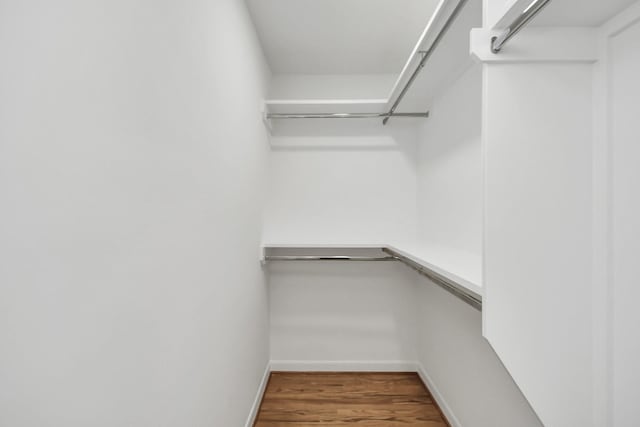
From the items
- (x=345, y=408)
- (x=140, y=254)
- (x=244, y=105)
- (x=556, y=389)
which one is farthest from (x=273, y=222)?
(x=556, y=389)

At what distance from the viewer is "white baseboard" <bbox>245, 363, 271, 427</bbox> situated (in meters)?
1.88

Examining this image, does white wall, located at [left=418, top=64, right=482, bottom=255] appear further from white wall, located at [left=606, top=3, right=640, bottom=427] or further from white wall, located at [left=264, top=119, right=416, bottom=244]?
white wall, located at [left=606, top=3, right=640, bottom=427]

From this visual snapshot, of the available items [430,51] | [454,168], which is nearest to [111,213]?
[430,51]

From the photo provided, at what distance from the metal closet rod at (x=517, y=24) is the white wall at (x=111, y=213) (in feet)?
3.05

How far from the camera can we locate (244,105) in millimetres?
1763

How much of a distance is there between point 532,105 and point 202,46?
3.59ft

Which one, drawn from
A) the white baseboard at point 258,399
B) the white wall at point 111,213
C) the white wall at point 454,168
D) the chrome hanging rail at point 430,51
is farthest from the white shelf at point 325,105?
the white baseboard at point 258,399

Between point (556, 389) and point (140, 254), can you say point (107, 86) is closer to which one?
point (140, 254)

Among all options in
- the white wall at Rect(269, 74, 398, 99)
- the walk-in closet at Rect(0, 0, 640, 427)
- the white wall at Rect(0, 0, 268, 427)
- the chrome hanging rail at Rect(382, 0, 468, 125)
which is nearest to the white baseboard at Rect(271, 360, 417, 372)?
the walk-in closet at Rect(0, 0, 640, 427)

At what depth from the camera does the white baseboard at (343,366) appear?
103 inches

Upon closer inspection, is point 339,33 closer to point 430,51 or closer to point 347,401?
point 430,51

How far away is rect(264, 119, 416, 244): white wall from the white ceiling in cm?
46

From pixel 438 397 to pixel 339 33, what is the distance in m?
2.45

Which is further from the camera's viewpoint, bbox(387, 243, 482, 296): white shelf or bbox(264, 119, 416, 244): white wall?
bbox(264, 119, 416, 244): white wall
